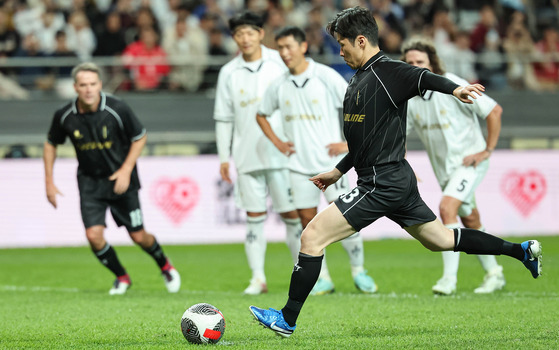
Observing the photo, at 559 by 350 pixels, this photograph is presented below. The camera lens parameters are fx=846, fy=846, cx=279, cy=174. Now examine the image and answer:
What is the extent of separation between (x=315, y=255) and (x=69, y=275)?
631cm

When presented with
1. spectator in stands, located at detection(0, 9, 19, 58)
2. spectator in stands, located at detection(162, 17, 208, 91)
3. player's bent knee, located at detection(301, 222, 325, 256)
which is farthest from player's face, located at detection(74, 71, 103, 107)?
spectator in stands, located at detection(0, 9, 19, 58)

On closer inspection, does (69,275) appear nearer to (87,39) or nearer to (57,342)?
(57,342)

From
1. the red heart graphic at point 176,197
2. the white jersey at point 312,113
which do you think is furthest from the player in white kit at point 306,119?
the red heart graphic at point 176,197

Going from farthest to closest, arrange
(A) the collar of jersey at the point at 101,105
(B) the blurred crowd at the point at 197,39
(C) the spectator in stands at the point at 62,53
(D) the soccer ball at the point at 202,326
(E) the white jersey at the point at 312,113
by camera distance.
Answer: (B) the blurred crowd at the point at 197,39, (C) the spectator in stands at the point at 62,53, (A) the collar of jersey at the point at 101,105, (E) the white jersey at the point at 312,113, (D) the soccer ball at the point at 202,326

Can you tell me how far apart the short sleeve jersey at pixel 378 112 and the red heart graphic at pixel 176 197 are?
8750mm

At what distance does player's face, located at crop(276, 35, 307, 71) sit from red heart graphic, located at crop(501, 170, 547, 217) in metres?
7.06

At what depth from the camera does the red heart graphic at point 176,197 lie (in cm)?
1445

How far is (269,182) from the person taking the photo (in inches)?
364

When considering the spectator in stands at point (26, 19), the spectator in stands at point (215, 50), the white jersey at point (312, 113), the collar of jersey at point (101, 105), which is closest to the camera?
the white jersey at point (312, 113)

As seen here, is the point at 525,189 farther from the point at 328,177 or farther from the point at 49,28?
the point at 49,28

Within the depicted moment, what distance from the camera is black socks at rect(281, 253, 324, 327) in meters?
5.81

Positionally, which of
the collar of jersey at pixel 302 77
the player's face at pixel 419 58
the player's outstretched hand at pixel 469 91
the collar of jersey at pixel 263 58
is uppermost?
the player's outstretched hand at pixel 469 91

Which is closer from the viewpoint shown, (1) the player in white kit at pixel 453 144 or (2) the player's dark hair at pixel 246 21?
(1) the player in white kit at pixel 453 144

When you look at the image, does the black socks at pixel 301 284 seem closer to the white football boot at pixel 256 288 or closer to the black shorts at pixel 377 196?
the black shorts at pixel 377 196
